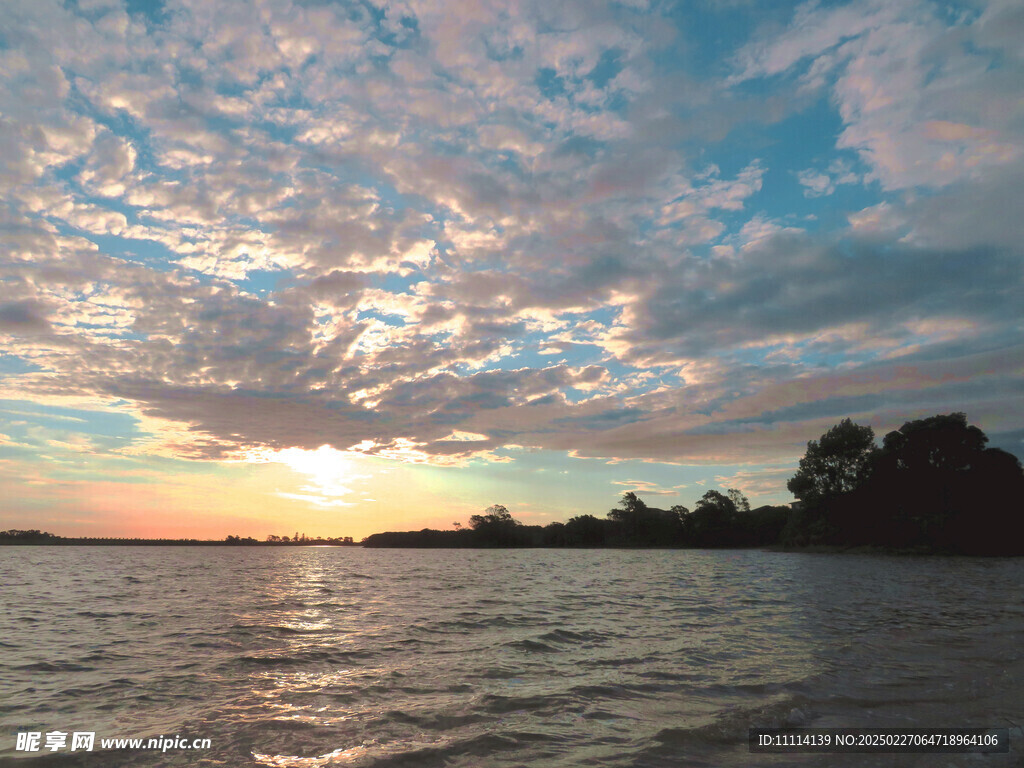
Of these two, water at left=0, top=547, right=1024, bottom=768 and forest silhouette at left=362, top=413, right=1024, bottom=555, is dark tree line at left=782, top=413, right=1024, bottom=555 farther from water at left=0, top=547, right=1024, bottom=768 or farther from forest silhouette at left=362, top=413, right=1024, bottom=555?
water at left=0, top=547, right=1024, bottom=768

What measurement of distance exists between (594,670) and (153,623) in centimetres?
1645

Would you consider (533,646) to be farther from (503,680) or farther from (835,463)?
(835,463)

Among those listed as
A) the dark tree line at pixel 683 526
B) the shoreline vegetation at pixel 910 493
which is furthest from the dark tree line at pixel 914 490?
the dark tree line at pixel 683 526

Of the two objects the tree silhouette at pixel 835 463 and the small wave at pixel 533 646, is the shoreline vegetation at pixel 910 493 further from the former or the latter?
the small wave at pixel 533 646

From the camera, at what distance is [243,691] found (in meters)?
11.1

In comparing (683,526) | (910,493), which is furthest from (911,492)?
(683,526)

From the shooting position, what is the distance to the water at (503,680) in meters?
8.00

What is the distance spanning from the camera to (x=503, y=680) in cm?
1196

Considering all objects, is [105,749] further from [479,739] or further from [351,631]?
[351,631]

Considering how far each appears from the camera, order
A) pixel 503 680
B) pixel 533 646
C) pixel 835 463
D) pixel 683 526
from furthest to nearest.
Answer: pixel 683 526
pixel 835 463
pixel 533 646
pixel 503 680

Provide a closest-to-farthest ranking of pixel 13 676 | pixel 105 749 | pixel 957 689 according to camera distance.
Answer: pixel 105 749 < pixel 957 689 < pixel 13 676

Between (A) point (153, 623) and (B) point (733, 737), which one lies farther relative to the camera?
(A) point (153, 623)

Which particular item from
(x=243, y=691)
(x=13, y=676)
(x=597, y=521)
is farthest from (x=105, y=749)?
(x=597, y=521)

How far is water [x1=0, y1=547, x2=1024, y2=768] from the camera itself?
26.2 feet
